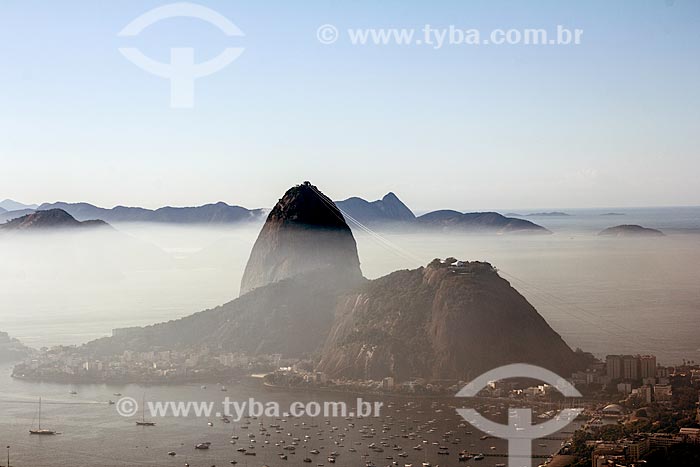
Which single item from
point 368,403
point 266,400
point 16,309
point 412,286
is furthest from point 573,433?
point 16,309

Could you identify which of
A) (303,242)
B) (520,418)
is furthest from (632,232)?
(520,418)

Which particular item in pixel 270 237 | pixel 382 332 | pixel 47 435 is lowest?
pixel 47 435

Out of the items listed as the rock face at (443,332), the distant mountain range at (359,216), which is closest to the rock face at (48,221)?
the distant mountain range at (359,216)

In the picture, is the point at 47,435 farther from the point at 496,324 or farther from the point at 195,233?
the point at 195,233

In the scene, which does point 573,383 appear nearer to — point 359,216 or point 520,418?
point 520,418

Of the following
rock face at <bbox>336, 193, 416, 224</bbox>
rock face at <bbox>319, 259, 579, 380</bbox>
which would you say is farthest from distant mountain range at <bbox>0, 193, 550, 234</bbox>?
rock face at <bbox>319, 259, 579, 380</bbox>

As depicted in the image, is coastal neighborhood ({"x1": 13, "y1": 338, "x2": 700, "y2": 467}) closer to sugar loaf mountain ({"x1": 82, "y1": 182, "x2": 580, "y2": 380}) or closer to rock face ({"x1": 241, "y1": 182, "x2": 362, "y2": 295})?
sugar loaf mountain ({"x1": 82, "y1": 182, "x2": 580, "y2": 380})

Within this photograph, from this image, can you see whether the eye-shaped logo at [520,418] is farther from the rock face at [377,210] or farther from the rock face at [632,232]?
the rock face at [632,232]
